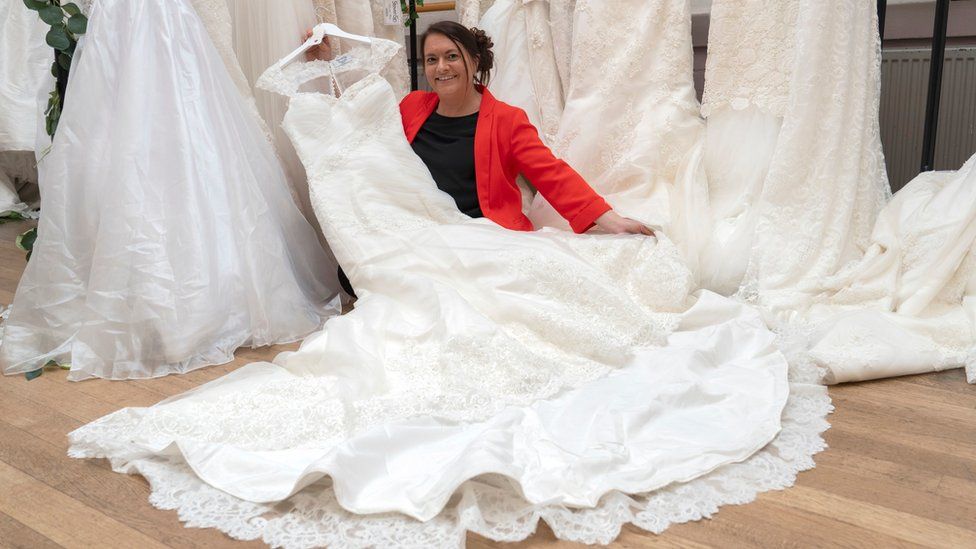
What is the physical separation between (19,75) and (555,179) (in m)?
3.02

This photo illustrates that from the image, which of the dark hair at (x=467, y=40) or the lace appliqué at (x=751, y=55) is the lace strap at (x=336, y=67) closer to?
the dark hair at (x=467, y=40)

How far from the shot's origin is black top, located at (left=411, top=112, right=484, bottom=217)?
2.60 m

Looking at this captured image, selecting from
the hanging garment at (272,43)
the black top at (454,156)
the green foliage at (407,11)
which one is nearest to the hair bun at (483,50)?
the black top at (454,156)

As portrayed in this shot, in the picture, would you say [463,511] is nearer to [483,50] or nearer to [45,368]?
[45,368]

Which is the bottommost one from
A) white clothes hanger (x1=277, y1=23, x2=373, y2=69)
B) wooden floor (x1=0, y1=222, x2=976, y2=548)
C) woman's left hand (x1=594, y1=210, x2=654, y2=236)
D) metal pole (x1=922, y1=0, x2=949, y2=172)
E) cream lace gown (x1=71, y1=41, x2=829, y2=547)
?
wooden floor (x1=0, y1=222, x2=976, y2=548)

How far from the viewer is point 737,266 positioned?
2.51m

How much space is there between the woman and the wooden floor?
85cm

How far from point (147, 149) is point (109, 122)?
14 cm

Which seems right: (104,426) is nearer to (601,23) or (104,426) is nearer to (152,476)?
(152,476)

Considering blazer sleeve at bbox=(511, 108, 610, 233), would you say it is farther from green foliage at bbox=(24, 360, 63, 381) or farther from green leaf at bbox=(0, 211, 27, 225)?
green leaf at bbox=(0, 211, 27, 225)

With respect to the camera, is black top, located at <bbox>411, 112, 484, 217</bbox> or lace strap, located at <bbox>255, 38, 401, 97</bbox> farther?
black top, located at <bbox>411, 112, 484, 217</bbox>

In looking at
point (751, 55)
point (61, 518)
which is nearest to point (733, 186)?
point (751, 55)

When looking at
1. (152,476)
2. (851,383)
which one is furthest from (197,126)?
(851,383)

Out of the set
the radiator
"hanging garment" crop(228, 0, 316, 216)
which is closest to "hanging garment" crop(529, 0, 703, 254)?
"hanging garment" crop(228, 0, 316, 216)
